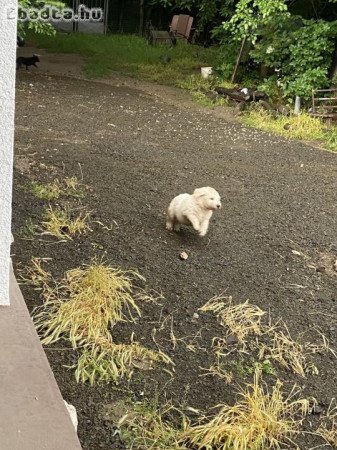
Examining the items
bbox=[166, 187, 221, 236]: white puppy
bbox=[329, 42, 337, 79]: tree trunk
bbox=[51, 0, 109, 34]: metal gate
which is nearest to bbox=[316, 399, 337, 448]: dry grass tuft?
bbox=[166, 187, 221, 236]: white puppy

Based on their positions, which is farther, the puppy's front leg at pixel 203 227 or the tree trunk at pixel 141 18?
the tree trunk at pixel 141 18

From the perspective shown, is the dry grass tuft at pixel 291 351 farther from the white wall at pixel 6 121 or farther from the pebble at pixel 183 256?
the white wall at pixel 6 121

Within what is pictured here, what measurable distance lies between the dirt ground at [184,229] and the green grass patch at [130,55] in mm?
3683

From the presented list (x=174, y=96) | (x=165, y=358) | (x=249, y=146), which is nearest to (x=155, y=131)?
(x=249, y=146)

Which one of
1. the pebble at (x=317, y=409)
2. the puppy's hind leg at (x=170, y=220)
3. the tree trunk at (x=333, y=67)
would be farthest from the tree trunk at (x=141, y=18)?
the pebble at (x=317, y=409)

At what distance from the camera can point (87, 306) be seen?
3.81 meters

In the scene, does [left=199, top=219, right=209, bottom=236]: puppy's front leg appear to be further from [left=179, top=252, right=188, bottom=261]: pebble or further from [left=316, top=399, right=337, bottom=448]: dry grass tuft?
[left=316, top=399, right=337, bottom=448]: dry grass tuft

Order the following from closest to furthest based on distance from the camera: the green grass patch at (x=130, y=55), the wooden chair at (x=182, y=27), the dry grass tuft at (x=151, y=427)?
the dry grass tuft at (x=151, y=427) → the green grass patch at (x=130, y=55) → the wooden chair at (x=182, y=27)

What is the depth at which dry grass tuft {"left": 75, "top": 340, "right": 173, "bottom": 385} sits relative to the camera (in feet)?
10.8

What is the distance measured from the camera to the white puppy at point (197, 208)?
507cm

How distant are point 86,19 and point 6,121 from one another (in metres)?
18.5

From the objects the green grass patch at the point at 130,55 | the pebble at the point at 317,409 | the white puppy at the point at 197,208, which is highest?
the white puppy at the point at 197,208

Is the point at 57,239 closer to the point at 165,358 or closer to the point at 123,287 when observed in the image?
the point at 123,287

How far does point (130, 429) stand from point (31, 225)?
2.42 metres
